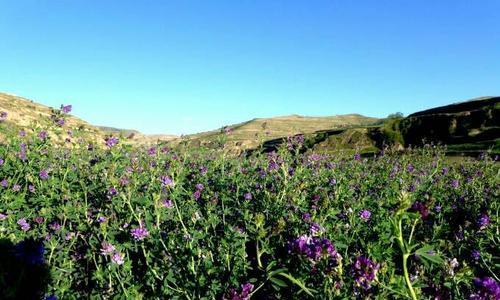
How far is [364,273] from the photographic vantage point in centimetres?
243

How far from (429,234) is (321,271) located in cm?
448

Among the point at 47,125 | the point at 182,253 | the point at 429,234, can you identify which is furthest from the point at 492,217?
the point at 47,125

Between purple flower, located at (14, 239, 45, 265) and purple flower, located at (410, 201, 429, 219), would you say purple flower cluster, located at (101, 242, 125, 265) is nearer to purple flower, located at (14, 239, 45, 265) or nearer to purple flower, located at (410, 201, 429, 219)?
purple flower, located at (14, 239, 45, 265)

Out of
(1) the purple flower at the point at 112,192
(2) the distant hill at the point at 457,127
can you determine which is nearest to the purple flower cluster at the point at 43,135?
(1) the purple flower at the point at 112,192

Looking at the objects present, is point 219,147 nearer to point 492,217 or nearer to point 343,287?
point 492,217

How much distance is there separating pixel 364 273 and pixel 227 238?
7.07 ft

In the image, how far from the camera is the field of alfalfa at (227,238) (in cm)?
272

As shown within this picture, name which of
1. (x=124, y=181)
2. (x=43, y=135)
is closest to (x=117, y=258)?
(x=124, y=181)

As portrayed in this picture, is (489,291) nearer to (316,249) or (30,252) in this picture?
(316,249)

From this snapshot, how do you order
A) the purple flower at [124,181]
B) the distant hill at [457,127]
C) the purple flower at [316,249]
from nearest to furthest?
the purple flower at [316,249]
the purple flower at [124,181]
the distant hill at [457,127]

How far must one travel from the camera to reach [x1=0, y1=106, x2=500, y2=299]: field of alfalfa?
2.72 metres

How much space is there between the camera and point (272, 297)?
12.8 feet

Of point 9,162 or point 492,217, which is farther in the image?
point 9,162

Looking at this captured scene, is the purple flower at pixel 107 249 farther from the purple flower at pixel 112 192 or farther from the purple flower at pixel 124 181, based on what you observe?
the purple flower at pixel 112 192
